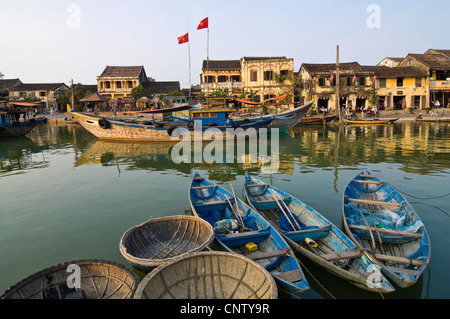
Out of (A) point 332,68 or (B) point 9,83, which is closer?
(A) point 332,68

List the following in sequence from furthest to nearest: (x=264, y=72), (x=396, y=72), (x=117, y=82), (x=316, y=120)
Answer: (x=117, y=82), (x=264, y=72), (x=396, y=72), (x=316, y=120)

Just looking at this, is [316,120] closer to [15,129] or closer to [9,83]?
[15,129]

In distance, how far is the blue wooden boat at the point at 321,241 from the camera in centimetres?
461

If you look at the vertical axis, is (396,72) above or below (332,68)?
below

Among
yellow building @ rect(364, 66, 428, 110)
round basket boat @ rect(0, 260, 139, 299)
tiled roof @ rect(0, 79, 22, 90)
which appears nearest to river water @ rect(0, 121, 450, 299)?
round basket boat @ rect(0, 260, 139, 299)

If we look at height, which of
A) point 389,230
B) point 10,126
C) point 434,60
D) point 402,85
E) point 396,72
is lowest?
point 389,230

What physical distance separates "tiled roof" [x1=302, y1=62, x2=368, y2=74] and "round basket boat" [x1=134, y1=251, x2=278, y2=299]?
36.6 meters

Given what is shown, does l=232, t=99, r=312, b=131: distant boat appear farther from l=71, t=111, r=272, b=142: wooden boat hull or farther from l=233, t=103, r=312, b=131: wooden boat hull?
l=71, t=111, r=272, b=142: wooden boat hull

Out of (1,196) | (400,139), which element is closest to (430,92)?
(400,139)

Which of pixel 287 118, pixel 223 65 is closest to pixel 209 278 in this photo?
pixel 287 118

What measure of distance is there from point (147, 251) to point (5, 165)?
14115mm

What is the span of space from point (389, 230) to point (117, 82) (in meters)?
45.5

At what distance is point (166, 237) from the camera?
6211mm
